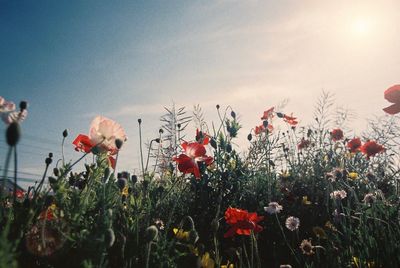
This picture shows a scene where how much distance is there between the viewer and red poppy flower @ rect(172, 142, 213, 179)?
2383mm

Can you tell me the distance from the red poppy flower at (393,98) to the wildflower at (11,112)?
1.90m

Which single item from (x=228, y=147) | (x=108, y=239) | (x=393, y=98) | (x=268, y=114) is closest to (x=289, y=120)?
(x=268, y=114)

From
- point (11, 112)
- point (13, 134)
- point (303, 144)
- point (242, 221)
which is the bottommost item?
point (242, 221)

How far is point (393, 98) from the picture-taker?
1.91m

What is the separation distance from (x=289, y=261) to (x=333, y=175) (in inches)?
35.9

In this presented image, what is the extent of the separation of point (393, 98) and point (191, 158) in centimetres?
137

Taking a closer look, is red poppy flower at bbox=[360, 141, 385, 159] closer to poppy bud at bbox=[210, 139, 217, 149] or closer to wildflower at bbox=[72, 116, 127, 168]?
poppy bud at bbox=[210, 139, 217, 149]

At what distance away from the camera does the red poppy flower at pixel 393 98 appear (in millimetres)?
1904

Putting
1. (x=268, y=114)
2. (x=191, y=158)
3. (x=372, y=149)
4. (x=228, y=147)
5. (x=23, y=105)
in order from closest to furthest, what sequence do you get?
(x=23, y=105) → (x=191, y=158) → (x=228, y=147) → (x=372, y=149) → (x=268, y=114)

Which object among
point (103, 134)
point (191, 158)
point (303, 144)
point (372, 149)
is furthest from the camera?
point (303, 144)

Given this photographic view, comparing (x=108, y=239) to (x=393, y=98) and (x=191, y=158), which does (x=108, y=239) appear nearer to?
(x=191, y=158)

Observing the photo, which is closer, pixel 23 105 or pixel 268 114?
pixel 23 105

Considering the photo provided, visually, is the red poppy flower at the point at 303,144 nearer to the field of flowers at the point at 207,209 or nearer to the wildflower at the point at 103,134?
the field of flowers at the point at 207,209

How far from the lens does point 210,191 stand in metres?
3.24
